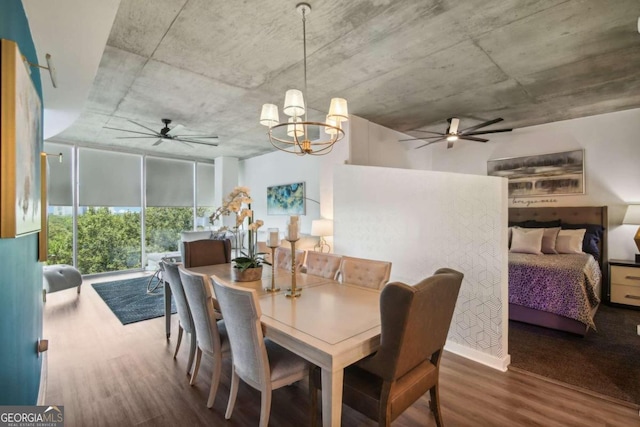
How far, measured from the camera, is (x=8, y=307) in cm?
125

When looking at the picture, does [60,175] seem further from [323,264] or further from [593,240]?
[593,240]

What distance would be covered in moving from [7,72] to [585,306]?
14.2 feet

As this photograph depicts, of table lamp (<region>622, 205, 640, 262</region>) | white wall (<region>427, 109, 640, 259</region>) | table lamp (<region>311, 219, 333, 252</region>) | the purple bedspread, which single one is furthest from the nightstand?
table lamp (<region>311, 219, 333, 252</region>)

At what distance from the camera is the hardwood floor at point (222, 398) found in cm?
192

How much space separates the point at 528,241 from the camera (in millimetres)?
4066

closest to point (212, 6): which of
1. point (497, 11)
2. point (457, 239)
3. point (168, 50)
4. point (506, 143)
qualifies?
point (168, 50)

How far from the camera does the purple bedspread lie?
2.94 m

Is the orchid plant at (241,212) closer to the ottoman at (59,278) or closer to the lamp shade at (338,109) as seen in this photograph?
the lamp shade at (338,109)

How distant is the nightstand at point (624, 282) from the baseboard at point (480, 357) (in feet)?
9.01

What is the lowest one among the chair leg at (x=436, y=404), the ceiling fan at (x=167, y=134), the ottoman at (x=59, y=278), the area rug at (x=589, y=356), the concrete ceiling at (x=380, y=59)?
the area rug at (x=589, y=356)

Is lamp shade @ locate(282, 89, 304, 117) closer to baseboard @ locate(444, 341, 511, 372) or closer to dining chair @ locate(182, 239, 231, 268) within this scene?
dining chair @ locate(182, 239, 231, 268)

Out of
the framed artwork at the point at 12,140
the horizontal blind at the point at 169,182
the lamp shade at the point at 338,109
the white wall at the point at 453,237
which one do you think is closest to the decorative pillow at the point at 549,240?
the white wall at the point at 453,237

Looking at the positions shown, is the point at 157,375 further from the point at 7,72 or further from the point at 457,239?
the point at 457,239

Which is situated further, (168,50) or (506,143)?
(506,143)
